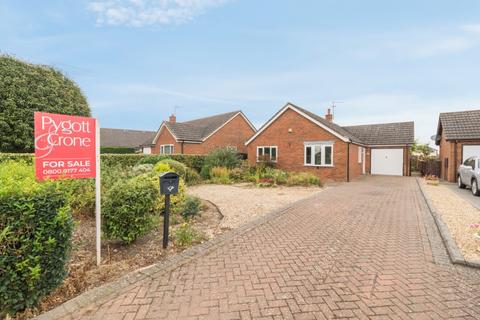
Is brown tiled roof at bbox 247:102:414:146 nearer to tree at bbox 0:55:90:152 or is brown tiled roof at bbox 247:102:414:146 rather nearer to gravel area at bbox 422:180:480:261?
gravel area at bbox 422:180:480:261

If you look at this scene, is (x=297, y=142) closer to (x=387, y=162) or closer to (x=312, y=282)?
(x=387, y=162)

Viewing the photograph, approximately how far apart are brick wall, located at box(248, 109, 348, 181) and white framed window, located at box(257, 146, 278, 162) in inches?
11.5

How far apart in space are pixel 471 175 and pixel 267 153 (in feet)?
39.3

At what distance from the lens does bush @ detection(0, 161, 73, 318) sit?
2543 millimetres

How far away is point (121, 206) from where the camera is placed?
447 cm

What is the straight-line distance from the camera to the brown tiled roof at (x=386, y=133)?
21.1m

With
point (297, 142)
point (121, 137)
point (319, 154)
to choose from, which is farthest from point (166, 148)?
point (121, 137)

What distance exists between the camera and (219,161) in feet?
56.9

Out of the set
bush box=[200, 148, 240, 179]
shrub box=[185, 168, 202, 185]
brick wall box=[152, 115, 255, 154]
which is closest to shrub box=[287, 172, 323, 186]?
bush box=[200, 148, 240, 179]

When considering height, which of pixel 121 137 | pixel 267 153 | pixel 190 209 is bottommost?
pixel 190 209

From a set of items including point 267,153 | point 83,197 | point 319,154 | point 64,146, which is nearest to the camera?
point 64,146

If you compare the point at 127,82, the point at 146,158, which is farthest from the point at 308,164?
the point at 127,82

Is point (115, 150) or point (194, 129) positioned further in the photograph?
point (115, 150)

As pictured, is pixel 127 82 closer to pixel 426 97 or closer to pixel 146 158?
pixel 146 158
